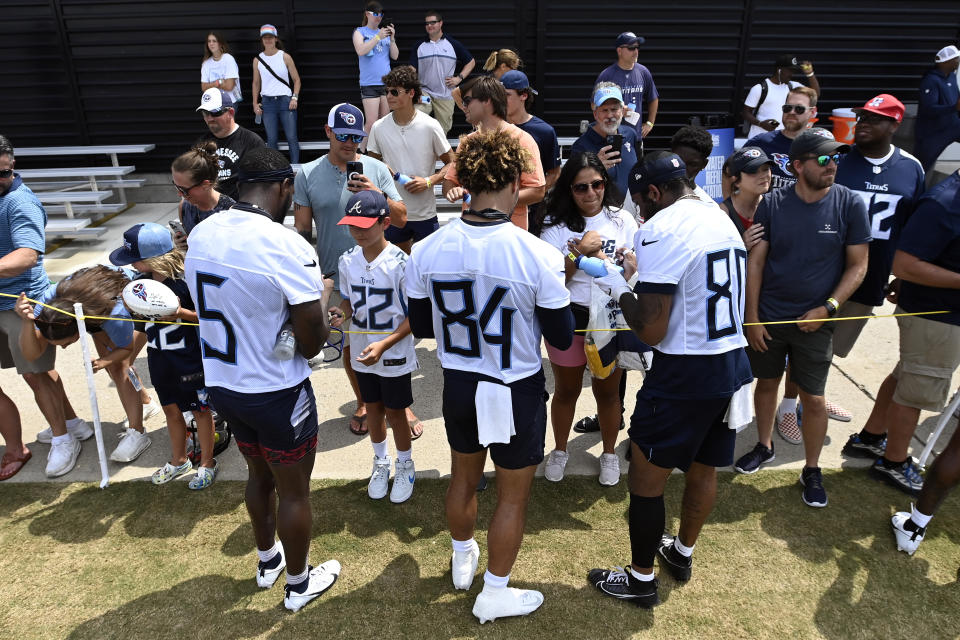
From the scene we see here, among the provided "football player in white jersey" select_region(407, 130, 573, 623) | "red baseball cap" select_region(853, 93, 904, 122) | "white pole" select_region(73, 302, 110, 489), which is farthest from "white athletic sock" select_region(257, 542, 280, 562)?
"red baseball cap" select_region(853, 93, 904, 122)

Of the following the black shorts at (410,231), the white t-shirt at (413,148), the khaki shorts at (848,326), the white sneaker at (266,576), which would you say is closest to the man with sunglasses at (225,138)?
the white t-shirt at (413,148)

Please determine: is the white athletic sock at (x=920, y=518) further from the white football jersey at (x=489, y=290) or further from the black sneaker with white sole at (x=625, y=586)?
the white football jersey at (x=489, y=290)

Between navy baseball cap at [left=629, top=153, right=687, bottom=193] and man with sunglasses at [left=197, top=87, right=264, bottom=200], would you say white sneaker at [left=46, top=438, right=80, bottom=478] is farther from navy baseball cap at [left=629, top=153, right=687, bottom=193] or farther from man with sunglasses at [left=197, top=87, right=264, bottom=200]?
navy baseball cap at [left=629, top=153, right=687, bottom=193]

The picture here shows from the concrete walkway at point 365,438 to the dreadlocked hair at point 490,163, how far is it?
2.22 metres

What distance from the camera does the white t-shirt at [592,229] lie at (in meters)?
3.88

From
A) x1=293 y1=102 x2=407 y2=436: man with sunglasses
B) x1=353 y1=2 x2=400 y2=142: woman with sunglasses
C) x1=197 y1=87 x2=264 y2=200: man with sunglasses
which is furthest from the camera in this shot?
x1=353 y1=2 x2=400 y2=142: woman with sunglasses

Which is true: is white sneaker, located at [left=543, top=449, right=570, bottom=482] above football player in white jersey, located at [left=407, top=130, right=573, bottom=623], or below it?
below

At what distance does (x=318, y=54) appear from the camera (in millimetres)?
9945

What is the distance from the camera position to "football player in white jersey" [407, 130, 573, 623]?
277 centimetres

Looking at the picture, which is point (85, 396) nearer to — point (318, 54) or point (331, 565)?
point (331, 565)

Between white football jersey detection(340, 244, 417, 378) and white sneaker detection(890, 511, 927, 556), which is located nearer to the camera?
white sneaker detection(890, 511, 927, 556)

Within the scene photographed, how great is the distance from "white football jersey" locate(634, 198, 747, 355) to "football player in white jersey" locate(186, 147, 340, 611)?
4.85 ft

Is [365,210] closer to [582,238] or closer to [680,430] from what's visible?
[582,238]

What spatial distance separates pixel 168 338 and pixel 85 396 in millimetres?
1968
